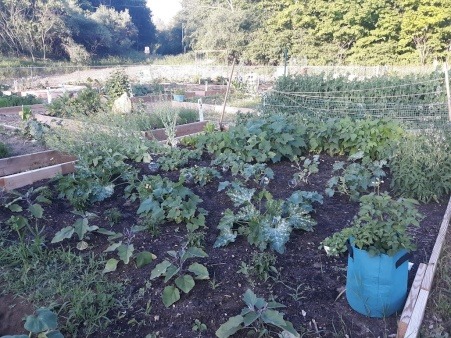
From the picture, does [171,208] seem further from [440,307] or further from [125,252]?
[440,307]

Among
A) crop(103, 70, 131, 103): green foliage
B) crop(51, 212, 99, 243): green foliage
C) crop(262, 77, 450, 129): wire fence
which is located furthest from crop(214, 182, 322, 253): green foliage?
crop(103, 70, 131, 103): green foliage

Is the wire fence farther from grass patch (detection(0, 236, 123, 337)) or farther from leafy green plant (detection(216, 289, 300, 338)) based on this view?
leafy green plant (detection(216, 289, 300, 338))

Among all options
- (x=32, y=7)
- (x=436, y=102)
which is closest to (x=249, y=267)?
(x=436, y=102)

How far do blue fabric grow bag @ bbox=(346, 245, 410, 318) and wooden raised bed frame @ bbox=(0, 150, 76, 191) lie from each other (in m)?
3.51

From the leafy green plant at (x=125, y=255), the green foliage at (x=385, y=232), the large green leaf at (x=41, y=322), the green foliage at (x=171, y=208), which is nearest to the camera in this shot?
the large green leaf at (x=41, y=322)

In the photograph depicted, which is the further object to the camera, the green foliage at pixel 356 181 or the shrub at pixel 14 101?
the shrub at pixel 14 101

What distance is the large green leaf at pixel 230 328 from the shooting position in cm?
215

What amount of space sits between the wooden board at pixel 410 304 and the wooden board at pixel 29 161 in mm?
4693

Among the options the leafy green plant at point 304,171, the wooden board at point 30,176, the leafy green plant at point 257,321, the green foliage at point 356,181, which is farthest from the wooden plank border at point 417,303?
the wooden board at point 30,176

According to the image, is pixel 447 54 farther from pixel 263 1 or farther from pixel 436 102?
pixel 436 102

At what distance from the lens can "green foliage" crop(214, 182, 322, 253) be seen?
9.69ft

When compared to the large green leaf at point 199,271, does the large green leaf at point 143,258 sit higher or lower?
lower

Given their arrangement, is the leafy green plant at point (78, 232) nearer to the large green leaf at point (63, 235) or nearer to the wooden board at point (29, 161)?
the large green leaf at point (63, 235)

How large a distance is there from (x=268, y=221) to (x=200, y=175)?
4.28 ft
